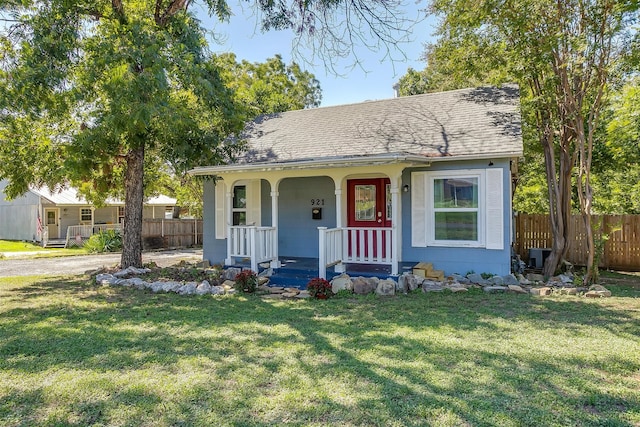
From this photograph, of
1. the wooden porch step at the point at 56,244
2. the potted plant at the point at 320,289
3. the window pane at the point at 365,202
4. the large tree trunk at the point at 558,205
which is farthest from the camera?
the wooden porch step at the point at 56,244

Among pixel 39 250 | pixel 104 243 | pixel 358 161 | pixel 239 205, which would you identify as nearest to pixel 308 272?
pixel 358 161

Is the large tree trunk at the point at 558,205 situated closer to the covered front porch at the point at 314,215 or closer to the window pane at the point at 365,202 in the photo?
the covered front porch at the point at 314,215

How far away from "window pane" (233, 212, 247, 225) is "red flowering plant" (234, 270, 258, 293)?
297 cm

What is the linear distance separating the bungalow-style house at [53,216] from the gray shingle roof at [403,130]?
14.0 m

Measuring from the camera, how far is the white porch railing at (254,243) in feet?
27.8

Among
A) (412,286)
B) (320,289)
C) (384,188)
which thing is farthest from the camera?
(384,188)

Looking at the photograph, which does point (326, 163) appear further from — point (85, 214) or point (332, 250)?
point (85, 214)

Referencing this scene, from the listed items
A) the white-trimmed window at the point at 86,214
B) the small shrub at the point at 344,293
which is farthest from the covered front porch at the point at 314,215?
the white-trimmed window at the point at 86,214

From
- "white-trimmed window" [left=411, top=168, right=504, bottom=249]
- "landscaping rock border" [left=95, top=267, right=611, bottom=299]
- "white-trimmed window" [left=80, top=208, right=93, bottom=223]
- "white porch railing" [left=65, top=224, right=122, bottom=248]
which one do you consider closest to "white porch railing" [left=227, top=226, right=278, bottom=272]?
"landscaping rock border" [left=95, top=267, right=611, bottom=299]

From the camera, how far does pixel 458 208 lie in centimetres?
817

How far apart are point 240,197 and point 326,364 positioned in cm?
716

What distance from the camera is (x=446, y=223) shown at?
8328 mm

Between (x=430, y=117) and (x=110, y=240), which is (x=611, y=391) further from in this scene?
(x=110, y=240)

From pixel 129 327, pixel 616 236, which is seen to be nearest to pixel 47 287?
pixel 129 327
